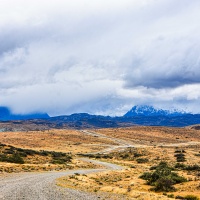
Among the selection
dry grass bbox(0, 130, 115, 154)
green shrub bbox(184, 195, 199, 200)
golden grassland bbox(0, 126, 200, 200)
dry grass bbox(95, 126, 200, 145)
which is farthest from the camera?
dry grass bbox(95, 126, 200, 145)

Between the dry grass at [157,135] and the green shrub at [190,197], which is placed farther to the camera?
the dry grass at [157,135]

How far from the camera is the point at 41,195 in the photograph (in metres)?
23.1

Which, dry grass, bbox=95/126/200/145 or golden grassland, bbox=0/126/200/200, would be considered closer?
golden grassland, bbox=0/126/200/200

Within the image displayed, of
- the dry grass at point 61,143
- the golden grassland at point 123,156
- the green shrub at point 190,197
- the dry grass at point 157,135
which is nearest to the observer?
the green shrub at point 190,197

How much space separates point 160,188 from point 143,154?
5880 centimetres

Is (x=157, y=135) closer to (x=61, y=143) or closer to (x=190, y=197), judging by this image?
(x=61, y=143)

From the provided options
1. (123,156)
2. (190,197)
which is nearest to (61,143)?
(123,156)

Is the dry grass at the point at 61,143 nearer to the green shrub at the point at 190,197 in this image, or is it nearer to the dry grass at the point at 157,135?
the dry grass at the point at 157,135

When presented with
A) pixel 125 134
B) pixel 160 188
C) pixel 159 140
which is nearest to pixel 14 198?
pixel 160 188

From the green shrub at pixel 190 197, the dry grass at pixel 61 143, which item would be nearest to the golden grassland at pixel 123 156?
the dry grass at pixel 61 143

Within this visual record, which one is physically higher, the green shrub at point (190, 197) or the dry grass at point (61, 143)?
the green shrub at point (190, 197)

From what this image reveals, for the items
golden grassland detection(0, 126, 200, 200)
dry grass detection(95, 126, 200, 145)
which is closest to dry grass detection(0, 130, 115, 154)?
golden grassland detection(0, 126, 200, 200)

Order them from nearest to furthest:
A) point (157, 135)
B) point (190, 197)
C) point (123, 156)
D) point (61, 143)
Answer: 1. point (190, 197)
2. point (123, 156)
3. point (61, 143)
4. point (157, 135)

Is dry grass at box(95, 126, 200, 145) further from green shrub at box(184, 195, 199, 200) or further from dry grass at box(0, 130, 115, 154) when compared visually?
green shrub at box(184, 195, 199, 200)
